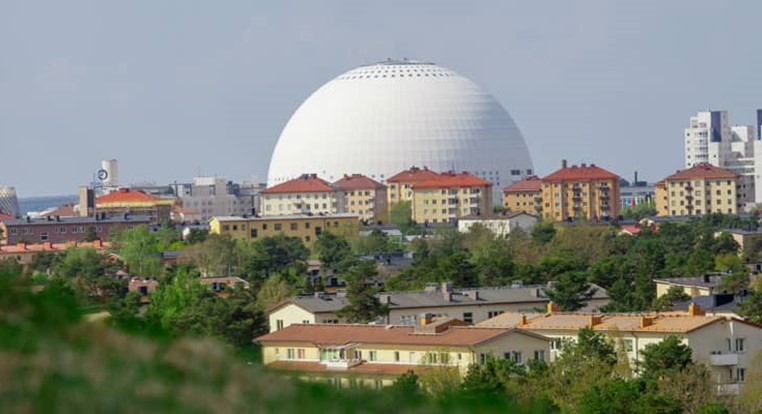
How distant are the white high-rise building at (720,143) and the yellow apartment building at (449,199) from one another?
35818 millimetres

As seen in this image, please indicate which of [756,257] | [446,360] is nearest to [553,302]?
[446,360]

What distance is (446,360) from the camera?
26078mm

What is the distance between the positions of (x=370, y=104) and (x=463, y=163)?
8137mm

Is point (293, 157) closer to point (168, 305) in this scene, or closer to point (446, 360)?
point (168, 305)

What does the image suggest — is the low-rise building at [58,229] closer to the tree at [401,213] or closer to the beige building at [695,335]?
the tree at [401,213]

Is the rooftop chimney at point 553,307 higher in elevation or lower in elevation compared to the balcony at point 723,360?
higher

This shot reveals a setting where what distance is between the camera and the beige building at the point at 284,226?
93938 mm

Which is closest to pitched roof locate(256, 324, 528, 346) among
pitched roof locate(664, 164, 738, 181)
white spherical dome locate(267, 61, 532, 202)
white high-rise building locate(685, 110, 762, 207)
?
pitched roof locate(664, 164, 738, 181)

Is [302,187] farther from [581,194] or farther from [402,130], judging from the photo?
[402,130]

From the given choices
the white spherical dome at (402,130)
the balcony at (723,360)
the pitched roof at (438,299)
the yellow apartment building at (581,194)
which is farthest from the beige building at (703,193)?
the balcony at (723,360)

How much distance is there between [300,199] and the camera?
126938 millimetres

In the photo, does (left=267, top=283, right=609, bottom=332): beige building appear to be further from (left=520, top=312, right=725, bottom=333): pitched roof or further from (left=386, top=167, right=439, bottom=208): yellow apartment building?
(left=386, top=167, right=439, bottom=208): yellow apartment building

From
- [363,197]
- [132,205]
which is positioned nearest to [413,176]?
[363,197]

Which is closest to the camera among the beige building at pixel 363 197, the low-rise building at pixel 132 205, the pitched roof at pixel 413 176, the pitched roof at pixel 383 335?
the pitched roof at pixel 383 335
